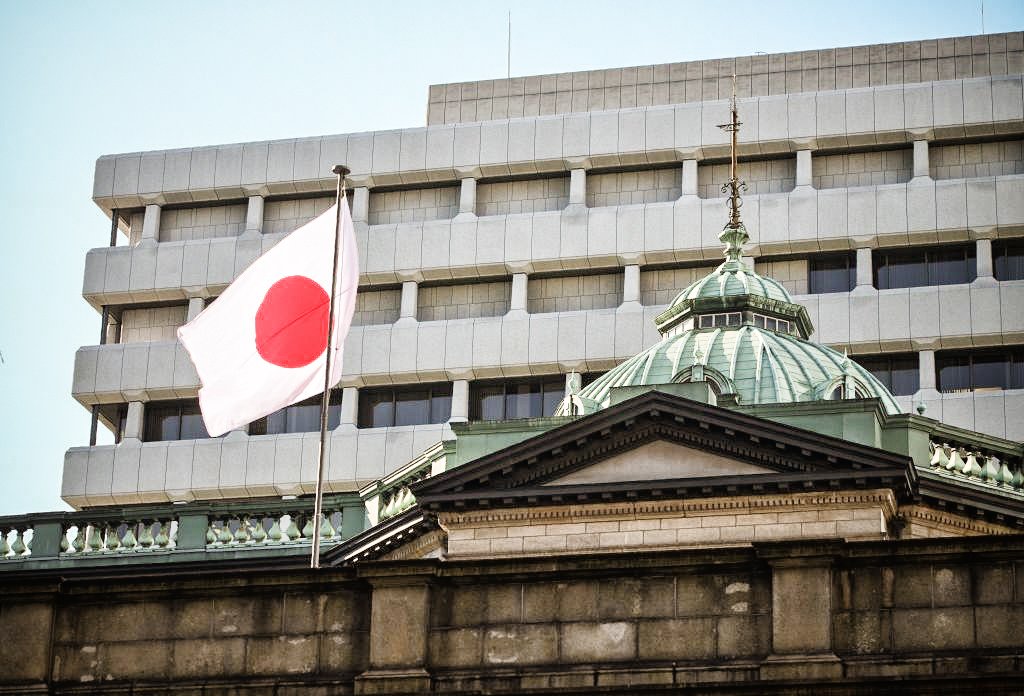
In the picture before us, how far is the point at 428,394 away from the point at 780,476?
3661 cm

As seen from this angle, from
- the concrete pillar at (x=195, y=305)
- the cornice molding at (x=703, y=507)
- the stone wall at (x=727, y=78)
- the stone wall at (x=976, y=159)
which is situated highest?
the stone wall at (x=727, y=78)

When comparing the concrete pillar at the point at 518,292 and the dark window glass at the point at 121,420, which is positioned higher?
the concrete pillar at the point at 518,292

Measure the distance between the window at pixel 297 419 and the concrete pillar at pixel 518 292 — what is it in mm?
6730

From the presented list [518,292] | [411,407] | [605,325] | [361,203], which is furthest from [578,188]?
[411,407]

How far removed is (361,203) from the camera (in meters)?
80.1

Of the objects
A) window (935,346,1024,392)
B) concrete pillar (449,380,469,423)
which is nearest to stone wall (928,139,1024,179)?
window (935,346,1024,392)

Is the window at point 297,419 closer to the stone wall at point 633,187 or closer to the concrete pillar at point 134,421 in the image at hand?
the concrete pillar at point 134,421

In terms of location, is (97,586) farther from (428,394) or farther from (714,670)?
(428,394)

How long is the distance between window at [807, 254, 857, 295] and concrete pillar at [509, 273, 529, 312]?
9.24 metres

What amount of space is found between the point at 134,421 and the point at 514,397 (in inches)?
539

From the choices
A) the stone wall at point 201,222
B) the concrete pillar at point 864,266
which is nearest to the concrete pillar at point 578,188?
the concrete pillar at point 864,266

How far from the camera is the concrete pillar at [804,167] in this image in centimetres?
7650

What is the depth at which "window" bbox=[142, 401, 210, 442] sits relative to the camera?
81250 mm

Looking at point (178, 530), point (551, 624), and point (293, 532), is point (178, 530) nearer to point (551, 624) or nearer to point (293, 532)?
point (293, 532)
